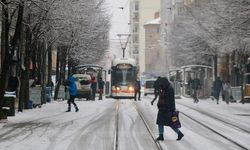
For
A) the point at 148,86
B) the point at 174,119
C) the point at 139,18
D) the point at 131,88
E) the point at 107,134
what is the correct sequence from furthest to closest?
the point at 139,18 → the point at 148,86 → the point at 131,88 → the point at 107,134 → the point at 174,119

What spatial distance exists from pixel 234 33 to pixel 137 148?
23874mm

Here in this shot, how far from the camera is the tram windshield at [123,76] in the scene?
50.7 meters

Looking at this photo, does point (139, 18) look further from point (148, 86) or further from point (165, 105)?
point (165, 105)

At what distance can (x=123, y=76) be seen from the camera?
167ft

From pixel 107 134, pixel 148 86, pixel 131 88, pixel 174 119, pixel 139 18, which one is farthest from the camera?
pixel 139 18

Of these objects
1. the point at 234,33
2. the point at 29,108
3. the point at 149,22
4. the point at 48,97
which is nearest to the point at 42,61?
the point at 48,97

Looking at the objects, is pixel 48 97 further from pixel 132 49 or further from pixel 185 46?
pixel 132 49

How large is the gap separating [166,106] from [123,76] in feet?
115

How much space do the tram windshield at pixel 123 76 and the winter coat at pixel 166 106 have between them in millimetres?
34517

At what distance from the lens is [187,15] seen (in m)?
67.9

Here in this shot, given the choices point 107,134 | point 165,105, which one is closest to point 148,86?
point 107,134

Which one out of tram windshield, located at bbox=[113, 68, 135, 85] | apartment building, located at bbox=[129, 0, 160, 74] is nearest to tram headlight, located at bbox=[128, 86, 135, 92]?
tram windshield, located at bbox=[113, 68, 135, 85]

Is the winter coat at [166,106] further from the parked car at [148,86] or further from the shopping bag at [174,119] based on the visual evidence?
the parked car at [148,86]

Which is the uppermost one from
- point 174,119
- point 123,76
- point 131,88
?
point 123,76
